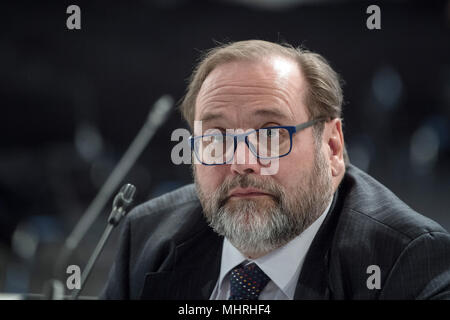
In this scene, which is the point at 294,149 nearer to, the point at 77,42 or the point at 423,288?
the point at 423,288

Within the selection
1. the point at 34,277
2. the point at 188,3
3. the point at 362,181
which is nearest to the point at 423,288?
the point at 362,181

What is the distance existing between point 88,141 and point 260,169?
387 centimetres

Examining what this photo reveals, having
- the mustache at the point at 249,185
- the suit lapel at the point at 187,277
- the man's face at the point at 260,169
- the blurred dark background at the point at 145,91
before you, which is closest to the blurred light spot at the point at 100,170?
the blurred dark background at the point at 145,91

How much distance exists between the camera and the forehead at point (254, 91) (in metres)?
1.35

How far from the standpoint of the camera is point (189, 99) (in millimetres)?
1640

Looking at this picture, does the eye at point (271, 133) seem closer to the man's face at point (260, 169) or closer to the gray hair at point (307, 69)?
the man's face at point (260, 169)

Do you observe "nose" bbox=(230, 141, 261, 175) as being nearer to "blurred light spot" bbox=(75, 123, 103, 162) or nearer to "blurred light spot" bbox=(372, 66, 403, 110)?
"blurred light spot" bbox=(75, 123, 103, 162)

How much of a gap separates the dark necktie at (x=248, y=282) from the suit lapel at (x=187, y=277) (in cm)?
11

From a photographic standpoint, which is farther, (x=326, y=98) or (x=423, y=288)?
(x=326, y=98)

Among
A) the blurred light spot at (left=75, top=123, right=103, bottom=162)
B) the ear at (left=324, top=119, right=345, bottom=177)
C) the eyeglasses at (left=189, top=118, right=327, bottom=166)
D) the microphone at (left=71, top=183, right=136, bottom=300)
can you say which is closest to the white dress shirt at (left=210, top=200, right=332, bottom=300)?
the ear at (left=324, top=119, right=345, bottom=177)

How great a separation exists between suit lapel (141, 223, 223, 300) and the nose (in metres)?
0.38

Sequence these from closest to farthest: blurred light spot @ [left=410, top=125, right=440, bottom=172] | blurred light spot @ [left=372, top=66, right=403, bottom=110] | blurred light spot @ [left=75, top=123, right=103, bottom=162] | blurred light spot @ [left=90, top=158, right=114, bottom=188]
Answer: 1. blurred light spot @ [left=90, top=158, right=114, bottom=188]
2. blurred light spot @ [left=75, top=123, right=103, bottom=162]
3. blurred light spot @ [left=410, top=125, right=440, bottom=172]
4. blurred light spot @ [left=372, top=66, right=403, bottom=110]

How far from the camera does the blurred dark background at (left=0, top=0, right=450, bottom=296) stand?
4438 millimetres

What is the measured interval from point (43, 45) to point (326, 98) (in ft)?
12.8
